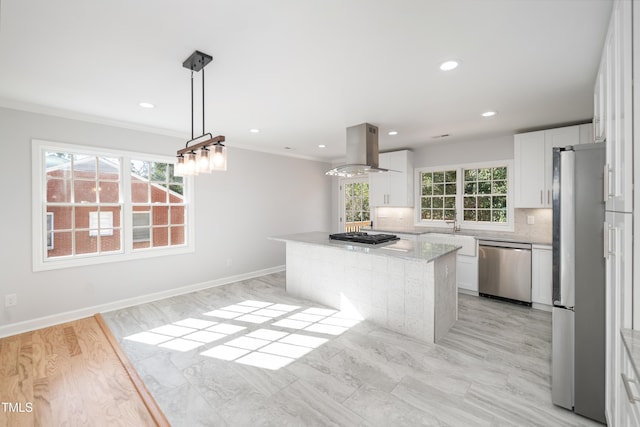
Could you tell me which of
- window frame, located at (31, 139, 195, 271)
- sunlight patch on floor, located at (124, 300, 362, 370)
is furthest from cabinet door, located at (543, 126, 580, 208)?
window frame, located at (31, 139, 195, 271)

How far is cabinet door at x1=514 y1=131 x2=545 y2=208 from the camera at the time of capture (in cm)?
398

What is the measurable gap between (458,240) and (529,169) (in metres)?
1.42

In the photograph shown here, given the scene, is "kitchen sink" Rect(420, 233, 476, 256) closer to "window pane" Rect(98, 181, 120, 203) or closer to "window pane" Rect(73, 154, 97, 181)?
"window pane" Rect(98, 181, 120, 203)

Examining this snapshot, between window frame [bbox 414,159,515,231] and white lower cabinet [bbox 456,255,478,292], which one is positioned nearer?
white lower cabinet [bbox 456,255,478,292]

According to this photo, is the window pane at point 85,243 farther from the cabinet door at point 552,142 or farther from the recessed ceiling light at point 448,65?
the cabinet door at point 552,142

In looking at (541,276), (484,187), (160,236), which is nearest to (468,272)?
(541,276)

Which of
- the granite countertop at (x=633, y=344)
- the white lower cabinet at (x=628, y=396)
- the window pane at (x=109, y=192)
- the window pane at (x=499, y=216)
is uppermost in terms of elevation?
the window pane at (x=109, y=192)

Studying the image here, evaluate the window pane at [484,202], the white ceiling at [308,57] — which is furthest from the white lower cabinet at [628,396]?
the window pane at [484,202]

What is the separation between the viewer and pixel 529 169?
13.3 feet

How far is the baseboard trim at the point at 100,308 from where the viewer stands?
10.3ft

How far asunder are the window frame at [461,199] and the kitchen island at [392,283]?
1.96 metres

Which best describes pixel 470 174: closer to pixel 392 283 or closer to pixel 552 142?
pixel 552 142

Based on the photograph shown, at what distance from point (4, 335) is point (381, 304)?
13.8 ft

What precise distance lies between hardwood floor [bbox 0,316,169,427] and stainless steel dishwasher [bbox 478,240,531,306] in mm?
4260
